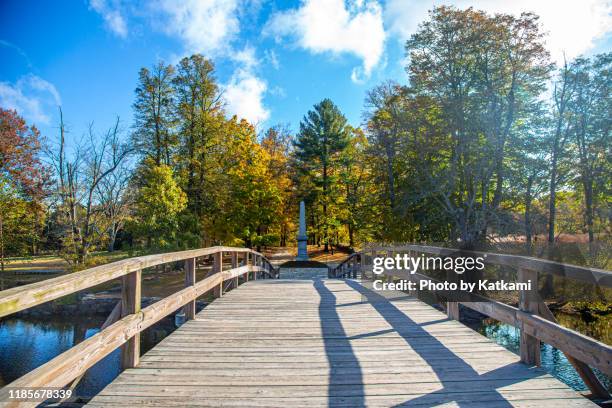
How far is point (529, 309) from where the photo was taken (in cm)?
322

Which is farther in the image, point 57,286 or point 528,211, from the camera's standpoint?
point 528,211

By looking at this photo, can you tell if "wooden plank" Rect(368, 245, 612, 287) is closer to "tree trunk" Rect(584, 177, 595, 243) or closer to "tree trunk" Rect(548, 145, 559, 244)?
"tree trunk" Rect(548, 145, 559, 244)

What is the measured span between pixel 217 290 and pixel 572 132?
67.2 ft

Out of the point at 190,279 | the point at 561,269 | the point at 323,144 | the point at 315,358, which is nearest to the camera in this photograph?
the point at 561,269

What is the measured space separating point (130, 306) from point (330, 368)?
1.78 m

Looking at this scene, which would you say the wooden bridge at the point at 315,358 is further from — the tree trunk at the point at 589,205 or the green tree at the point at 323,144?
the green tree at the point at 323,144

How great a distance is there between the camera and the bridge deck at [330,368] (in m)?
2.52

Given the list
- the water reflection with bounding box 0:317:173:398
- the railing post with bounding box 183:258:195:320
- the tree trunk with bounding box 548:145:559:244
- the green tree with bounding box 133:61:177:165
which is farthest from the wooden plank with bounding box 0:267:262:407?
the green tree with bounding box 133:61:177:165

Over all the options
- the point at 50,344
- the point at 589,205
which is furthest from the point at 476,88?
the point at 50,344

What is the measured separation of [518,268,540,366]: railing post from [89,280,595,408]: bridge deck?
0.12 m

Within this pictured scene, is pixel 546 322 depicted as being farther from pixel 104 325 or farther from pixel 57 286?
pixel 104 325

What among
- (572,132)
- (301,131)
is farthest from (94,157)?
(572,132)

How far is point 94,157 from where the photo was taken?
1998 cm

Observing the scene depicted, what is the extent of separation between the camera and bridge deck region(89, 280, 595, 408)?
2.52m
